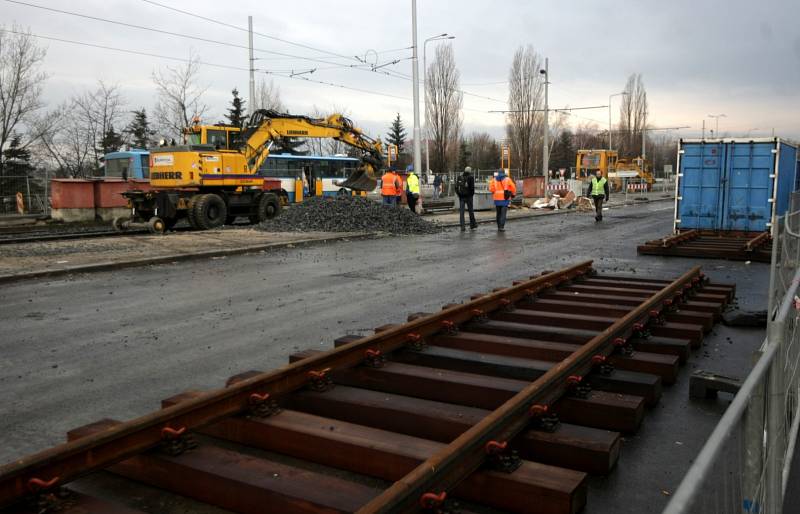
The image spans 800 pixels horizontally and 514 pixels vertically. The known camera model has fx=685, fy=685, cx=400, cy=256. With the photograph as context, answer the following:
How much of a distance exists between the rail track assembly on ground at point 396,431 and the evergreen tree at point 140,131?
172ft

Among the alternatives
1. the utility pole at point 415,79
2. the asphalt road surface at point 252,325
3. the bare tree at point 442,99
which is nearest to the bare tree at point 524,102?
the bare tree at point 442,99

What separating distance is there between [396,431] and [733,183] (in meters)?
15.1

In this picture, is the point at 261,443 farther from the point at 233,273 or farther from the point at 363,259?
the point at 363,259

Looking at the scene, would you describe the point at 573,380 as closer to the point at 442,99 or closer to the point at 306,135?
the point at 306,135

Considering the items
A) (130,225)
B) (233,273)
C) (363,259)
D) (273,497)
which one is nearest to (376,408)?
(273,497)

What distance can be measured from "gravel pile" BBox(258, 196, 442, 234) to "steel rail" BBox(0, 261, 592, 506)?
47.5ft

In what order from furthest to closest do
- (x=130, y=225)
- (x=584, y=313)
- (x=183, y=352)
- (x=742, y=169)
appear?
(x=130, y=225)
(x=742, y=169)
(x=584, y=313)
(x=183, y=352)

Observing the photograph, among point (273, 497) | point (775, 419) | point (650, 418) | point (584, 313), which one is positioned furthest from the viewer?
point (584, 313)

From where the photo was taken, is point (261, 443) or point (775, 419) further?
point (261, 443)

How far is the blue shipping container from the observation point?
16266mm

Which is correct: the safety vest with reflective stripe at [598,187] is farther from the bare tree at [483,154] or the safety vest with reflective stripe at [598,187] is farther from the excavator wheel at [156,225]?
the bare tree at [483,154]

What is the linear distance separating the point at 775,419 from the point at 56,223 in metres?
27.2

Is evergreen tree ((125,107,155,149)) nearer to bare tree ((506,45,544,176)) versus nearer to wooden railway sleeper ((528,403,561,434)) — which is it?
bare tree ((506,45,544,176))

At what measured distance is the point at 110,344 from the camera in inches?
282
